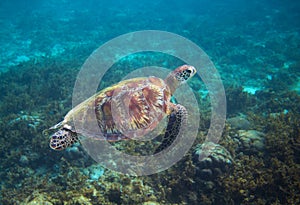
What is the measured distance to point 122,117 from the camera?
13.4 feet

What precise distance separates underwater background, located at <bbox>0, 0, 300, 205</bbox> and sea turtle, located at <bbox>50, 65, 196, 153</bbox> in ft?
2.90

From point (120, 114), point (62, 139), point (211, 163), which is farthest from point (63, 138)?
point (211, 163)

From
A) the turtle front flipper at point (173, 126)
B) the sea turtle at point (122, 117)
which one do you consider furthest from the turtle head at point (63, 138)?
the turtle front flipper at point (173, 126)

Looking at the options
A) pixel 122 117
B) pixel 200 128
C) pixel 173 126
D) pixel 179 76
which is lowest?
pixel 200 128

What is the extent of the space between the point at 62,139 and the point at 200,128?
3.85 meters

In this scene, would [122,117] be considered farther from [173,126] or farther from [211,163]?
[211,163]

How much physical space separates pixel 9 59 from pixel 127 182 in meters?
14.7

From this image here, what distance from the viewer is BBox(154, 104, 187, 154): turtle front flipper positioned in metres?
4.09

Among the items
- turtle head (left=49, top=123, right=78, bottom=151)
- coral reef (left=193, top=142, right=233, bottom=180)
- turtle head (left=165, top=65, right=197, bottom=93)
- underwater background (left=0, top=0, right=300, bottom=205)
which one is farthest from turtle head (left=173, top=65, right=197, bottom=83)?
turtle head (left=49, top=123, right=78, bottom=151)

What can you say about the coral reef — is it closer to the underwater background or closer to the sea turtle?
the underwater background

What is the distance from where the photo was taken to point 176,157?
15.0 ft

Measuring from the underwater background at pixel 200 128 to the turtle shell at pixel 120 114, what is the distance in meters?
1.07

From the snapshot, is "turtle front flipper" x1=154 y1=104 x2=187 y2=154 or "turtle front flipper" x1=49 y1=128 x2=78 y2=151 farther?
"turtle front flipper" x1=154 y1=104 x2=187 y2=154

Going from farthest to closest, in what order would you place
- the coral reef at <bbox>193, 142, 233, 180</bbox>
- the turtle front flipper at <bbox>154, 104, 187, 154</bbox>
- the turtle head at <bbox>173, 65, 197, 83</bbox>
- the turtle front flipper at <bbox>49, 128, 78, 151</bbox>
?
the turtle head at <bbox>173, 65, 197, 83</bbox> < the turtle front flipper at <bbox>154, 104, 187, 154</bbox> < the coral reef at <bbox>193, 142, 233, 180</bbox> < the turtle front flipper at <bbox>49, 128, 78, 151</bbox>
